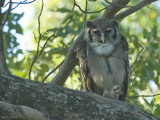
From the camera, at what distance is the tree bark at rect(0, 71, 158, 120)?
381 centimetres

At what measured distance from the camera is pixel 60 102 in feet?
13.2

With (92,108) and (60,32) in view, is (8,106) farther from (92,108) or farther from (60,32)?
(60,32)

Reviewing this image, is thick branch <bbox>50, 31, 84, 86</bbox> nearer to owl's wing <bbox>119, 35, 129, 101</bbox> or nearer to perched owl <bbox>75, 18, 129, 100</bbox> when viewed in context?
perched owl <bbox>75, 18, 129, 100</bbox>

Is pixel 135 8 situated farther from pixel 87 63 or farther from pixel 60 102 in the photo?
pixel 60 102

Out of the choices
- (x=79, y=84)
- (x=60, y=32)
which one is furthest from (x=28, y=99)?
(x=79, y=84)

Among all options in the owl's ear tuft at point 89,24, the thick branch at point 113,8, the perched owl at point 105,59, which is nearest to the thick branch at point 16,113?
the thick branch at point 113,8

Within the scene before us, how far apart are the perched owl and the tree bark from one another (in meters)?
2.00

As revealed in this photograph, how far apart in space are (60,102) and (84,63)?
2.53 m

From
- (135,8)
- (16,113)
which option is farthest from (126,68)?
(16,113)

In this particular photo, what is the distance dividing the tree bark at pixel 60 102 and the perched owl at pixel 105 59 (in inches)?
78.8

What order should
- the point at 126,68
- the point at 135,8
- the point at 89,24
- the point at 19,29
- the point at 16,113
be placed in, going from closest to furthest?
the point at 16,113 < the point at 135,8 < the point at 126,68 < the point at 89,24 < the point at 19,29

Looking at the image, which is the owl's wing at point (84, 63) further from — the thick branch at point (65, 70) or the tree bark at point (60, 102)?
the tree bark at point (60, 102)

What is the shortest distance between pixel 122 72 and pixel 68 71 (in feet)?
3.58

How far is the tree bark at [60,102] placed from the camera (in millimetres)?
3807
